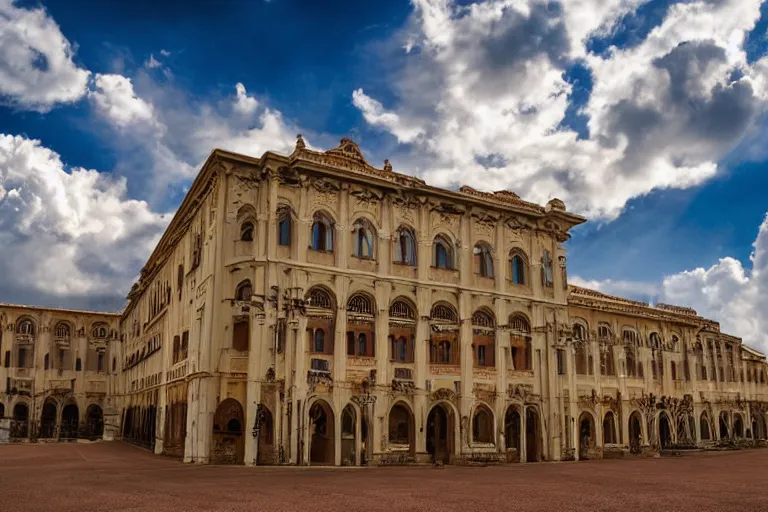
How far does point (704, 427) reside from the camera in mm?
50469

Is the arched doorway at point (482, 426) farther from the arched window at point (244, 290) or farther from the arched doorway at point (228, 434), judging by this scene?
the arched window at point (244, 290)

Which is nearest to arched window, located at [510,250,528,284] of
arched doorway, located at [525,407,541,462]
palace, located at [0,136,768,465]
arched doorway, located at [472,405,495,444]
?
palace, located at [0,136,768,465]

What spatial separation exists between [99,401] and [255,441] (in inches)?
1433

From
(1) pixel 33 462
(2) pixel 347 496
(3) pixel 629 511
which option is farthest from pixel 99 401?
(3) pixel 629 511

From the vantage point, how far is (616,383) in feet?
145

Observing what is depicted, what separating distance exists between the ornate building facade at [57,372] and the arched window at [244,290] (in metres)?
30.8

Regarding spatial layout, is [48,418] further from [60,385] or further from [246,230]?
[246,230]

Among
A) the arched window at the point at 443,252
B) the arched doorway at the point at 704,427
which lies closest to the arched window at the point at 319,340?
the arched window at the point at 443,252

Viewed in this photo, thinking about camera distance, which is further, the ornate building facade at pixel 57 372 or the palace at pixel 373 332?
the ornate building facade at pixel 57 372

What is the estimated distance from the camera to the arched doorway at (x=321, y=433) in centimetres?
3027

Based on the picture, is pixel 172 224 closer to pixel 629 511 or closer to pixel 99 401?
pixel 99 401

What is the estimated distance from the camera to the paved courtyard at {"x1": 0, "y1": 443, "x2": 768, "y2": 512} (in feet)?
51.9

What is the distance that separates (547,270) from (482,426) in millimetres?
9615

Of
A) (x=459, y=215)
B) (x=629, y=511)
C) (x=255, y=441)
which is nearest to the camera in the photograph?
(x=629, y=511)
